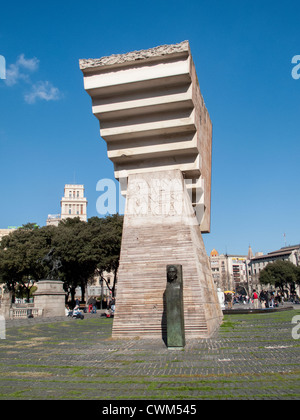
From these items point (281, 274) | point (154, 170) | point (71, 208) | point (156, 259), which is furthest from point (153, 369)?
point (71, 208)

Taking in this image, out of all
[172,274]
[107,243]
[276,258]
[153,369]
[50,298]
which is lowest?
[153,369]

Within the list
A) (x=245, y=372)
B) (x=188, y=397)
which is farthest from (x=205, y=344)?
(x=188, y=397)

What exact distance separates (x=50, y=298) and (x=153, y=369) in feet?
61.8

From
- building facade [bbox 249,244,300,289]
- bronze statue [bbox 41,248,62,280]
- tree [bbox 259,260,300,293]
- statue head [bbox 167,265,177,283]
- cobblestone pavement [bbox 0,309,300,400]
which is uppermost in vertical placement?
building facade [bbox 249,244,300,289]

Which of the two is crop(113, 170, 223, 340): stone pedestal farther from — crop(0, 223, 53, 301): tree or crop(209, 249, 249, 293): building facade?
crop(209, 249, 249, 293): building facade

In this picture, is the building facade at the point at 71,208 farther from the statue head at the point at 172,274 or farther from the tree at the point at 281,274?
the statue head at the point at 172,274

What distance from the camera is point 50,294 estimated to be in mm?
24719

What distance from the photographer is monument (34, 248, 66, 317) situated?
80.5 ft

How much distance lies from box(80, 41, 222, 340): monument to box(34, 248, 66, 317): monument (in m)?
12.1

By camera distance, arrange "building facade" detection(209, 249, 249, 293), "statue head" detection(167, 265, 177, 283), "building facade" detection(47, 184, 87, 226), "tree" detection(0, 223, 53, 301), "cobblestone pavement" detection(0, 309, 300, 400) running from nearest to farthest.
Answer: "cobblestone pavement" detection(0, 309, 300, 400) < "statue head" detection(167, 265, 177, 283) < "tree" detection(0, 223, 53, 301) < "building facade" detection(47, 184, 87, 226) < "building facade" detection(209, 249, 249, 293)

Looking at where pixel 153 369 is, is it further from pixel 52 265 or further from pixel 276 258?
pixel 276 258

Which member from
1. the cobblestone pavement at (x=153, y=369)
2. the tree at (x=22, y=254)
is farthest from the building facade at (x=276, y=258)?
the cobblestone pavement at (x=153, y=369)

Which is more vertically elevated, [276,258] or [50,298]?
[276,258]

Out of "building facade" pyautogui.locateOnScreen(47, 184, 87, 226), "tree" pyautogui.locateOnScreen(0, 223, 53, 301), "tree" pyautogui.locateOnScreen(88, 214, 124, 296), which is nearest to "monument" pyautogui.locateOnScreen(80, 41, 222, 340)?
"tree" pyautogui.locateOnScreen(88, 214, 124, 296)
